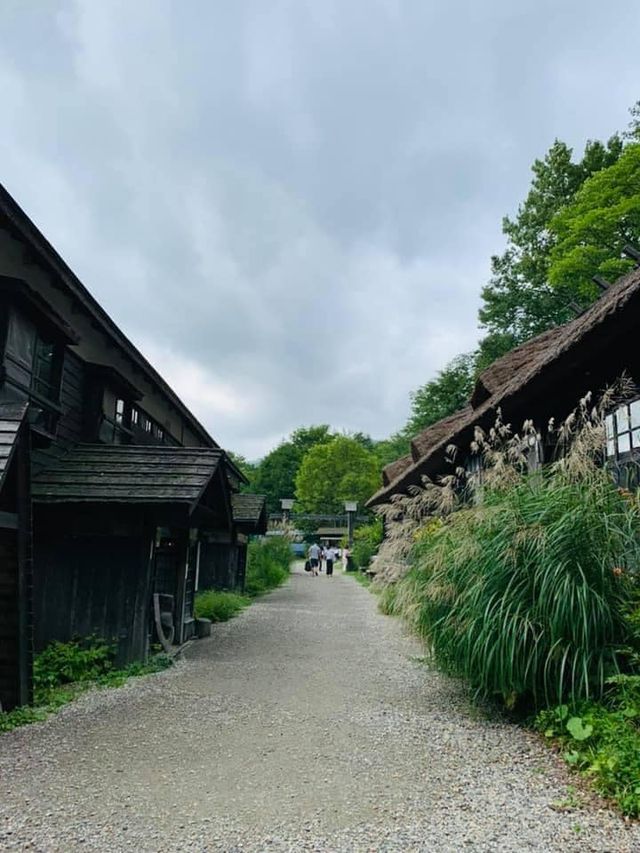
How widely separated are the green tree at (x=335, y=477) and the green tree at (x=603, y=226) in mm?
30431

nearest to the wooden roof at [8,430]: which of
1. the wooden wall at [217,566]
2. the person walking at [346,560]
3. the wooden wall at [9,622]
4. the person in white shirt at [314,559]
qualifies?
the wooden wall at [9,622]

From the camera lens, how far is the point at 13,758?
3.97 meters

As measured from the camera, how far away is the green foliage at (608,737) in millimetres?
3205

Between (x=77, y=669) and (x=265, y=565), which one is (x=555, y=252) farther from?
(x=77, y=669)

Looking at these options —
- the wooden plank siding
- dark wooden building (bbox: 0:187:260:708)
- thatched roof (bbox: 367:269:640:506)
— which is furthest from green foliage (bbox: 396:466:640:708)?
the wooden plank siding

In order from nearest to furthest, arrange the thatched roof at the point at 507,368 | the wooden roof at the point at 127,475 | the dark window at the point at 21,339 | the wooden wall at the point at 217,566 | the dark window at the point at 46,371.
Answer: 1. the dark window at the point at 21,339
2. the wooden roof at the point at 127,475
3. the dark window at the point at 46,371
4. the thatched roof at the point at 507,368
5. the wooden wall at the point at 217,566

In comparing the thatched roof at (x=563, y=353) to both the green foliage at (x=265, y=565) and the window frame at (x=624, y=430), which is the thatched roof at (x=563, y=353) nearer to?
the window frame at (x=624, y=430)

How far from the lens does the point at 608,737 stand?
11.8ft

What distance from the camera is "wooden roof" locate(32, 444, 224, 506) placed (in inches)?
280

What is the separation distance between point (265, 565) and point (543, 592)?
18.0m

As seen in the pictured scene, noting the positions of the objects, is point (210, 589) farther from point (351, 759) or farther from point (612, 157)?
point (612, 157)

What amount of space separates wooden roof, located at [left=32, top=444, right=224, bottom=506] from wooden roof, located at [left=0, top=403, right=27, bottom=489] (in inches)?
88.2

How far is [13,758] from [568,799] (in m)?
3.38

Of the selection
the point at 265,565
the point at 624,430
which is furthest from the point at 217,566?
the point at 624,430
